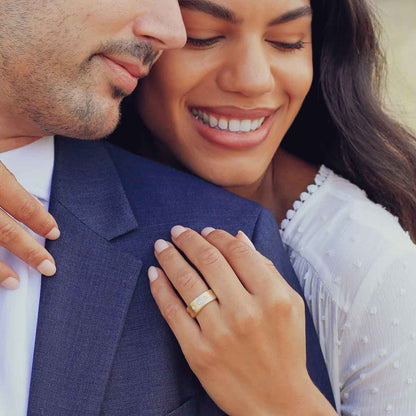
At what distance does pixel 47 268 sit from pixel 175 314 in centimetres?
32

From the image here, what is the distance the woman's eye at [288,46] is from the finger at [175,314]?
Result: 86 centimetres

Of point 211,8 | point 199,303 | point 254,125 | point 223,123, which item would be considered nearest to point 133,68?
point 211,8

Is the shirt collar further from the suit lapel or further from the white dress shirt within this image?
the white dress shirt

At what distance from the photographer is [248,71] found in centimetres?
188

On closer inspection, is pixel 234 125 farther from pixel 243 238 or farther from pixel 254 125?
pixel 243 238

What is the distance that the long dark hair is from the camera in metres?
2.27

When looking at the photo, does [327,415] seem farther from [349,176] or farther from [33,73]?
[33,73]

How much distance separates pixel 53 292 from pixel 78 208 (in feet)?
0.81

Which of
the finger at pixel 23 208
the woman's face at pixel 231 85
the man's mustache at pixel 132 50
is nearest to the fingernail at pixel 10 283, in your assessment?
the finger at pixel 23 208

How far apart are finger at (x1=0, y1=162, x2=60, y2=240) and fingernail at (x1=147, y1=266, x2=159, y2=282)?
10.0 inches

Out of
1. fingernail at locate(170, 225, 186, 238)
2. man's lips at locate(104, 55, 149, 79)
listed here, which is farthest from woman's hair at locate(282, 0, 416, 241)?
fingernail at locate(170, 225, 186, 238)

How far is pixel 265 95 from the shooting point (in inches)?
80.7

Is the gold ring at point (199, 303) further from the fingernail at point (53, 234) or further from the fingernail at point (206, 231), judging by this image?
the fingernail at point (53, 234)

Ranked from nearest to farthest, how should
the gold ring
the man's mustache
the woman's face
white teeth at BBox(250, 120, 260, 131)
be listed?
the gold ring → the man's mustache → the woman's face → white teeth at BBox(250, 120, 260, 131)
